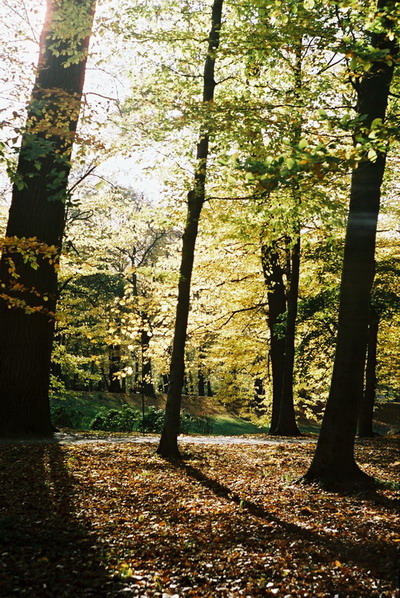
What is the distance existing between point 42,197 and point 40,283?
5.47 ft

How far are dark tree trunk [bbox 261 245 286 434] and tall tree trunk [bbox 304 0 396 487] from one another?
31.2 feet

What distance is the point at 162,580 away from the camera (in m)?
3.76

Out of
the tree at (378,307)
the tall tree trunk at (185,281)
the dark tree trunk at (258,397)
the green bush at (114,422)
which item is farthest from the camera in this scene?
the dark tree trunk at (258,397)

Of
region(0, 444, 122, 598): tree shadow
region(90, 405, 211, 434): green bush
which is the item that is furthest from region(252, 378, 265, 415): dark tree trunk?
region(0, 444, 122, 598): tree shadow

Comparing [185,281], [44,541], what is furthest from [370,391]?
[44,541]

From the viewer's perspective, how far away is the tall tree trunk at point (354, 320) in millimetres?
6773

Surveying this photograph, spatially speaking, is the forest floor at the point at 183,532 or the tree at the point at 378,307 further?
the tree at the point at 378,307

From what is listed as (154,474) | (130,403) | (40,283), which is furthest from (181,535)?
(130,403)

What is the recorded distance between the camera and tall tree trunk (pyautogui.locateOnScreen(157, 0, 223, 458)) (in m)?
9.12

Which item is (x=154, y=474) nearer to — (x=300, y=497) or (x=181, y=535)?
(x=300, y=497)

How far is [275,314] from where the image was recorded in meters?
17.6

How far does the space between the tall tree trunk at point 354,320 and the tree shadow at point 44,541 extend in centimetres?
346

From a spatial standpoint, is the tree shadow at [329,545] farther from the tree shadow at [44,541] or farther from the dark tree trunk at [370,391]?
the dark tree trunk at [370,391]

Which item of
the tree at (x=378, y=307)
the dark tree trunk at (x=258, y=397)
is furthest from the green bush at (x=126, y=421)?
the tree at (x=378, y=307)
